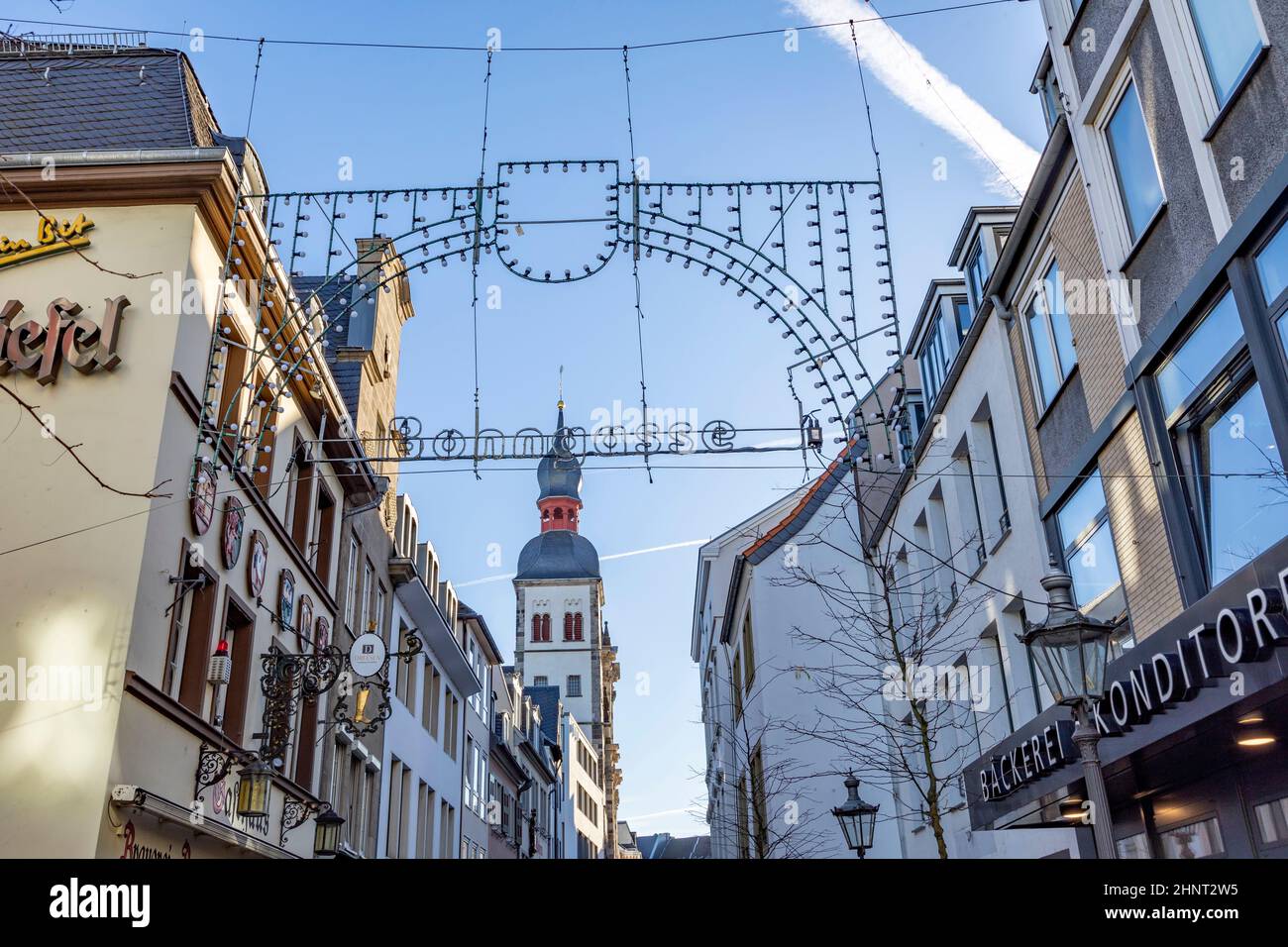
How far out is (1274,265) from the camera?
9242 millimetres

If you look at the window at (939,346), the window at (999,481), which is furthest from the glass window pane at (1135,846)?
the window at (939,346)

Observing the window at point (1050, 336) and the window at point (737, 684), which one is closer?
the window at point (1050, 336)

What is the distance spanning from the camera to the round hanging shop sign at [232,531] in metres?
15.4

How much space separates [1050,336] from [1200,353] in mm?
4521

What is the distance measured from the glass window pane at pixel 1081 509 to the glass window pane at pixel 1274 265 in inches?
168

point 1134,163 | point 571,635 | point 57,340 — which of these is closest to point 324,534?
point 57,340

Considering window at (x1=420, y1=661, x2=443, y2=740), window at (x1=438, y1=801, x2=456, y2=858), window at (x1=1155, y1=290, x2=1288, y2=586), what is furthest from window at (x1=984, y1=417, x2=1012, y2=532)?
window at (x1=438, y1=801, x2=456, y2=858)

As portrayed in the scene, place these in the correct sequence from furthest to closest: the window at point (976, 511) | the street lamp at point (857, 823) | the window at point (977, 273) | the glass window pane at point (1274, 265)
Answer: the window at point (976, 511) → the window at point (977, 273) → the street lamp at point (857, 823) → the glass window pane at point (1274, 265)

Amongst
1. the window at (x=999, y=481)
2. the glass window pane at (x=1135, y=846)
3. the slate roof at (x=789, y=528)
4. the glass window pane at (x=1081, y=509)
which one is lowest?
the glass window pane at (x=1135, y=846)

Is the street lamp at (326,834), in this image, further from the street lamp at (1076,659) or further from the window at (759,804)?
the street lamp at (1076,659)

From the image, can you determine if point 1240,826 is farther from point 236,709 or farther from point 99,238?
point 99,238

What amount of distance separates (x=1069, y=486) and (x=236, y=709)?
1126 centimetres
